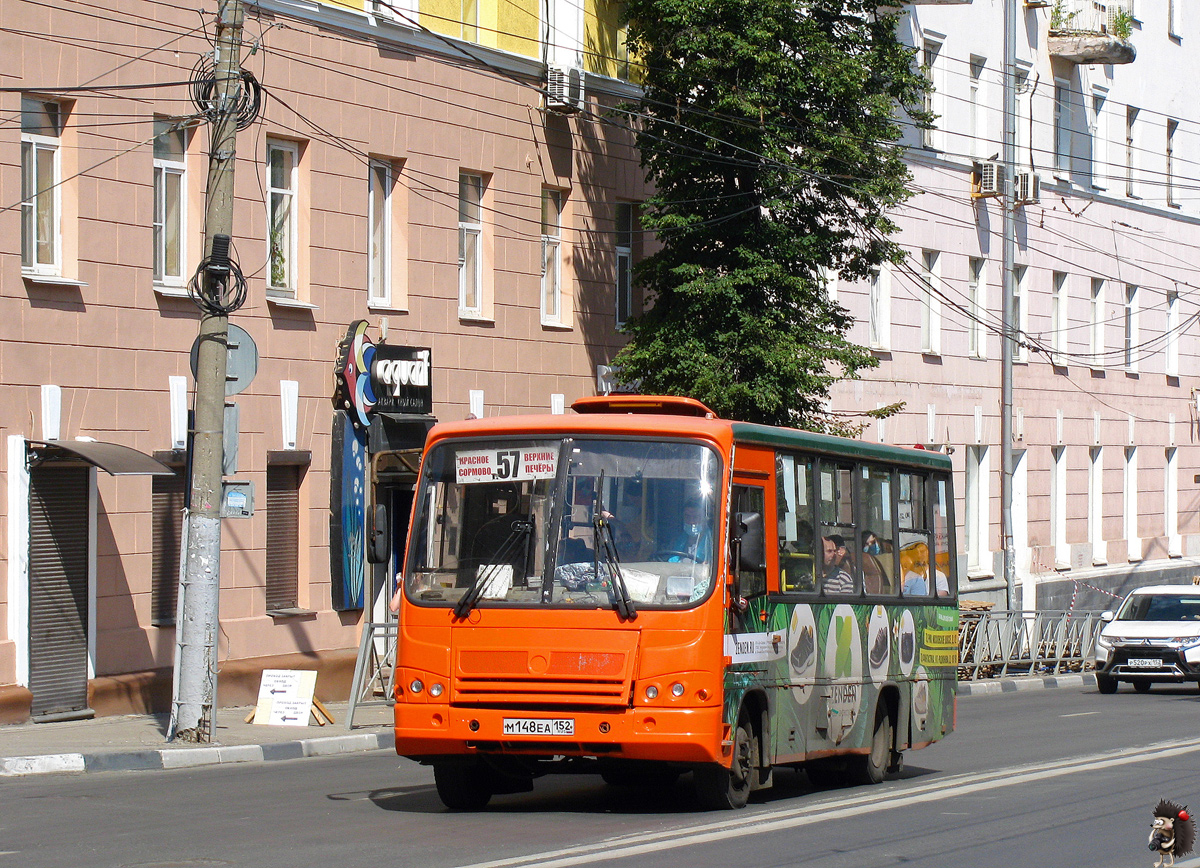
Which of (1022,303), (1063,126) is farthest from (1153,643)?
(1063,126)

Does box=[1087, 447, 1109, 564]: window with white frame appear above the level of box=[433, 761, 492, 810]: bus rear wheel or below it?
above

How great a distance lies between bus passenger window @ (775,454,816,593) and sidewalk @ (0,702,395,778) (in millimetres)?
5865

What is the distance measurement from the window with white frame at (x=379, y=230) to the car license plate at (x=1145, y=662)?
12647 millimetres

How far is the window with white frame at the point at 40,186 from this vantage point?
18.5 m

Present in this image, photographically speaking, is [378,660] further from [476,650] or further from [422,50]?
[476,650]

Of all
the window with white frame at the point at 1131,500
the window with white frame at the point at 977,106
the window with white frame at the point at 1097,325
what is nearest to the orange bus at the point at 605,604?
the window with white frame at the point at 977,106

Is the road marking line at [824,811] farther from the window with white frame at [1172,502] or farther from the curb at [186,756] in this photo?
the window with white frame at [1172,502]

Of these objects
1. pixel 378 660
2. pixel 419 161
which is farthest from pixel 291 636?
pixel 419 161

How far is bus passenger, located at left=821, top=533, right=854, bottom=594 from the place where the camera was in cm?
1355

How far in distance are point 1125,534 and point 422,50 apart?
26.9 meters

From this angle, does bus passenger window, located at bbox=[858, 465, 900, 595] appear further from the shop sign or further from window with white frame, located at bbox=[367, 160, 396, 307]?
window with white frame, located at bbox=[367, 160, 396, 307]

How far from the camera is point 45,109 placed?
61.5 feet

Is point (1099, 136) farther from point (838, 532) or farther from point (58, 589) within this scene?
point (838, 532)

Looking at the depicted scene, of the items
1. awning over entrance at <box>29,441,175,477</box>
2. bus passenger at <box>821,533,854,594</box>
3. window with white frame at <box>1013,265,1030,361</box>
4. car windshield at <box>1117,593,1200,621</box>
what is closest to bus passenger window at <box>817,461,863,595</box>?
bus passenger at <box>821,533,854,594</box>
